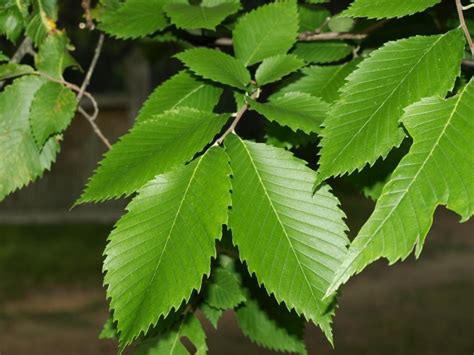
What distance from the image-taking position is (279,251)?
880 mm

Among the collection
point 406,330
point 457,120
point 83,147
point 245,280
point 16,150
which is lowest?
point 83,147

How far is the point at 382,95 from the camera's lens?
0.84m

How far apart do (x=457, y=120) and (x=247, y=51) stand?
475 millimetres

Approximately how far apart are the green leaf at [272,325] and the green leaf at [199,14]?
0.52 meters

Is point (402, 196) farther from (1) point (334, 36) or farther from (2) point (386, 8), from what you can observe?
(1) point (334, 36)

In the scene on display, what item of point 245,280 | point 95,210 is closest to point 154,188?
point 245,280

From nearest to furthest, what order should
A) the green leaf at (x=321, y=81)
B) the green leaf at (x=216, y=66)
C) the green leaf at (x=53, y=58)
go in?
the green leaf at (x=216, y=66)
the green leaf at (x=321, y=81)
the green leaf at (x=53, y=58)

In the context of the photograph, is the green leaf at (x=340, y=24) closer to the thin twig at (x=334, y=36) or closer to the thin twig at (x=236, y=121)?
the thin twig at (x=334, y=36)

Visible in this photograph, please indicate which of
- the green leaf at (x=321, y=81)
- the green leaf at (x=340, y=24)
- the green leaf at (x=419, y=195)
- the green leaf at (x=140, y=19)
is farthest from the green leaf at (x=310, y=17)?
the green leaf at (x=419, y=195)

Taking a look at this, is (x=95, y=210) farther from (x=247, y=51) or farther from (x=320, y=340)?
(x=247, y=51)

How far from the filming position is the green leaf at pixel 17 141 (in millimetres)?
1225

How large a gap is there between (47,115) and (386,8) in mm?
592

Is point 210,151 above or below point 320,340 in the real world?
above

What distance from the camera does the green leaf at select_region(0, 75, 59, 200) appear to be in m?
1.22
